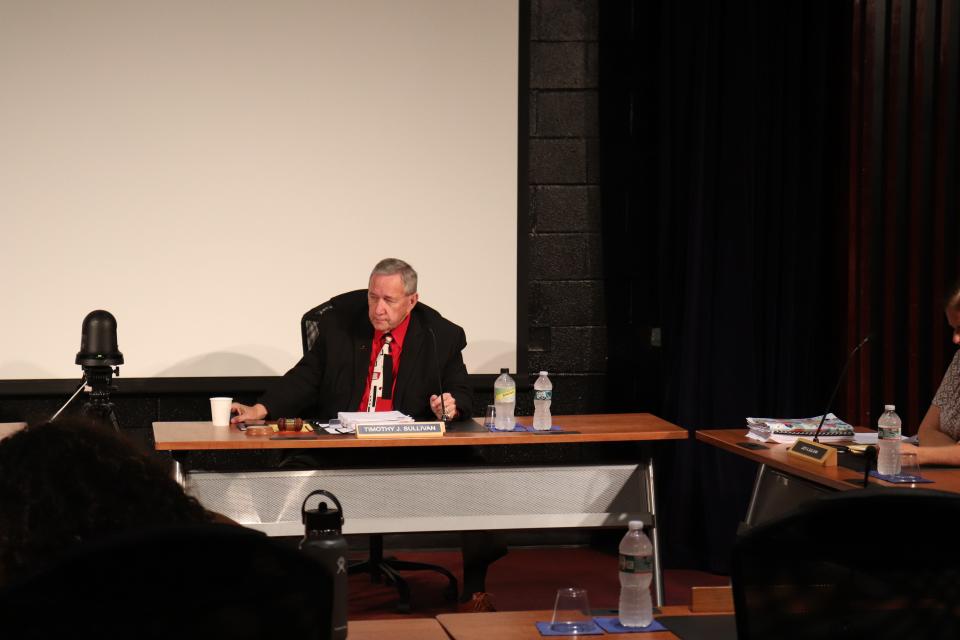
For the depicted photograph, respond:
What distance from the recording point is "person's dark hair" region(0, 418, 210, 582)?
42.4 inches

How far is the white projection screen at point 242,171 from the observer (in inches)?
185

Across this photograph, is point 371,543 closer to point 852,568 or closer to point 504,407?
point 504,407

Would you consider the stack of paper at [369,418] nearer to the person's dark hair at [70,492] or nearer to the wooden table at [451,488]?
the wooden table at [451,488]

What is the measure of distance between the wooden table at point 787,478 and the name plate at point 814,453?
2 centimetres

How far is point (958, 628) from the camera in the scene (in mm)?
1268

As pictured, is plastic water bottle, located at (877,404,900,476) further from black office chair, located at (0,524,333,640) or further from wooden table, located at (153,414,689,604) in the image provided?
black office chair, located at (0,524,333,640)

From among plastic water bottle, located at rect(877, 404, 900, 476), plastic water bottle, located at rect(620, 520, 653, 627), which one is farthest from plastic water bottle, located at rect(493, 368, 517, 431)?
plastic water bottle, located at rect(620, 520, 653, 627)

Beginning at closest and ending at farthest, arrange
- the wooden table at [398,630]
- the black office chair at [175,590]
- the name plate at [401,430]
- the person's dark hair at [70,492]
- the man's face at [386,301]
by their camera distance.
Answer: the black office chair at [175,590], the person's dark hair at [70,492], the wooden table at [398,630], the name plate at [401,430], the man's face at [386,301]

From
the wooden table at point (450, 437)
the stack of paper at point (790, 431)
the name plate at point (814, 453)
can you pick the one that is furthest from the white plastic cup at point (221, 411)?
the name plate at point (814, 453)

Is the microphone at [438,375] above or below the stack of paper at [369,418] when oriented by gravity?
above

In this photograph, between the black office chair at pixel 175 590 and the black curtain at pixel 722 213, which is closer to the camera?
the black office chair at pixel 175 590

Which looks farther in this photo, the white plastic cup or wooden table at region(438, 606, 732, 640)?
the white plastic cup

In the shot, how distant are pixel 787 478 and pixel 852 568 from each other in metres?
2.27

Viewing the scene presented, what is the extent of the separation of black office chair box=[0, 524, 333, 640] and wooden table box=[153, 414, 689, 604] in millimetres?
2495
